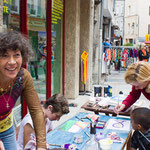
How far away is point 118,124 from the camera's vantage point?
135 inches

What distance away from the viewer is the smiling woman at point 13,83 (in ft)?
5.26

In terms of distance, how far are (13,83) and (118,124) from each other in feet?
7.01

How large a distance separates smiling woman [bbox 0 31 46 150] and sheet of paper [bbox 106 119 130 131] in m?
1.71

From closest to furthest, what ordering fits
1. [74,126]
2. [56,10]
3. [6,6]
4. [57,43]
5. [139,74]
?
[139,74], [74,126], [6,6], [56,10], [57,43]

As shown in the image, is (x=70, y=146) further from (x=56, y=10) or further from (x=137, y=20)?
(x=137, y=20)

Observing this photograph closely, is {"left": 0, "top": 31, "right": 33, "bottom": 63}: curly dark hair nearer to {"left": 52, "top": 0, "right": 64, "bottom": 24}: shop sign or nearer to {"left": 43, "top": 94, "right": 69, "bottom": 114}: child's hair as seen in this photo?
{"left": 43, "top": 94, "right": 69, "bottom": 114}: child's hair

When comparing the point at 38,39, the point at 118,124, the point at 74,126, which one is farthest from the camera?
the point at 38,39

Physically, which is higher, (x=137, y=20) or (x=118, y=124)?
(x=137, y=20)

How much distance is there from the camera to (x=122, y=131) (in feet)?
10.3

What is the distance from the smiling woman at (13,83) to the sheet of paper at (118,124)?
171 cm

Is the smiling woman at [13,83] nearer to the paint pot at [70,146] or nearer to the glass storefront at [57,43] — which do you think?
the paint pot at [70,146]

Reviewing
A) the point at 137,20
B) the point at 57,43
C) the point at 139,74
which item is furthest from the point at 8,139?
the point at 137,20

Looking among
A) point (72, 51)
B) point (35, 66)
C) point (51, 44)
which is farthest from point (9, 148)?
point (72, 51)

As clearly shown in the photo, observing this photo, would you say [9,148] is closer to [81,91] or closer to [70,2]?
[70,2]
